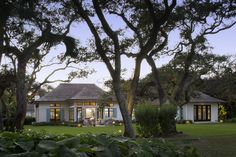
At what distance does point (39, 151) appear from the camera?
1.82 m

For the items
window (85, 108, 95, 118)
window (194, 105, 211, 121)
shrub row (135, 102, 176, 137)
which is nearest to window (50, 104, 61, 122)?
window (85, 108, 95, 118)

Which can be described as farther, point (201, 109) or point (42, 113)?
point (201, 109)

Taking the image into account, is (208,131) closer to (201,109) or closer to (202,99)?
(202,99)

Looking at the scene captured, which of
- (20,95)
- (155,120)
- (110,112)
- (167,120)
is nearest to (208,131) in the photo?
(167,120)

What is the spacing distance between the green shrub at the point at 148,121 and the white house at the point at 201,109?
104ft

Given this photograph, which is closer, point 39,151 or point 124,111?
point 39,151

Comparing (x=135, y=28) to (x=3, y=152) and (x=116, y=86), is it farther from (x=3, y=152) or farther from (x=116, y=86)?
(x=3, y=152)

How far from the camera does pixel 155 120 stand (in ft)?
73.2

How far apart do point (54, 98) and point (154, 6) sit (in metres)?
36.2

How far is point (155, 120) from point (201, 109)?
3375 cm

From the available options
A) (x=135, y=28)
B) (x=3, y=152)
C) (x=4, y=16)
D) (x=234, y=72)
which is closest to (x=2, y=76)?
(x=135, y=28)

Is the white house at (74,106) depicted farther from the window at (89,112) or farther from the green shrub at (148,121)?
the green shrub at (148,121)

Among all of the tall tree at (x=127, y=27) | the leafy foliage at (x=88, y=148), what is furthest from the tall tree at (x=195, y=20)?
the leafy foliage at (x=88, y=148)

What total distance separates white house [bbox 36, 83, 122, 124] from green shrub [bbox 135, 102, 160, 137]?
88.2 feet
